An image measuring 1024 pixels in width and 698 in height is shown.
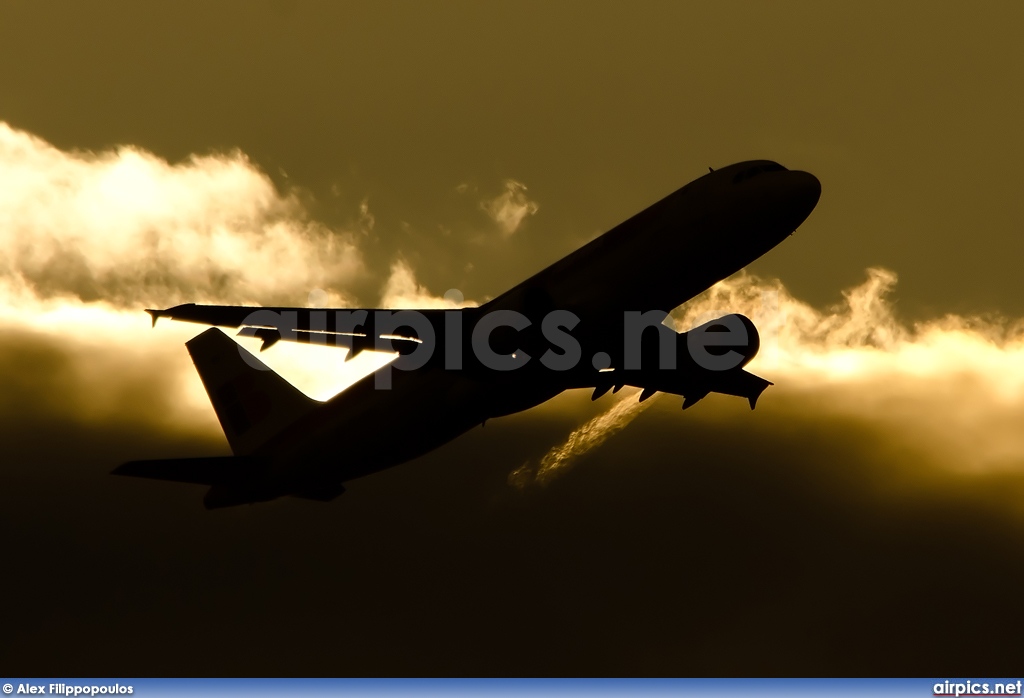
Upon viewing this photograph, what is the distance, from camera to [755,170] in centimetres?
3631

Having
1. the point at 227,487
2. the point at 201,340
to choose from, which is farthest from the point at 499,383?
the point at 201,340

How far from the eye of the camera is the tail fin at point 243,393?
161 ft

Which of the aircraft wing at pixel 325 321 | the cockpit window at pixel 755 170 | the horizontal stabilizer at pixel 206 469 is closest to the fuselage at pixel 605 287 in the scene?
the cockpit window at pixel 755 170

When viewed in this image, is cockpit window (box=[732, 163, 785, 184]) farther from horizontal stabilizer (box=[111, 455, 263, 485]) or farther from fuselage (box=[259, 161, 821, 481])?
horizontal stabilizer (box=[111, 455, 263, 485])

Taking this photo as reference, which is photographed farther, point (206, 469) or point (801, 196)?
point (206, 469)

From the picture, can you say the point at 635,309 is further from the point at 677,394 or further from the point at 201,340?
the point at 201,340

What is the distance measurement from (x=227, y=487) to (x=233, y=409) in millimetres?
6213

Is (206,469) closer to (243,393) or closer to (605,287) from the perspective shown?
(243,393)

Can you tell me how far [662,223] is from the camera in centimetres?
3581

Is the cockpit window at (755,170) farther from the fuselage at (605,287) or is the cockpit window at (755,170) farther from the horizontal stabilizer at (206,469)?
the horizontal stabilizer at (206,469)

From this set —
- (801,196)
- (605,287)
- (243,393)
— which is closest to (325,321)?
(243,393)

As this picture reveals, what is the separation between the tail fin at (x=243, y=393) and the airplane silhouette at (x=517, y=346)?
102 millimetres

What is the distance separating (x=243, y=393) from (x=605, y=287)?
22.4 m

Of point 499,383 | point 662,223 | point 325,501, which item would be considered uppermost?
point 662,223
